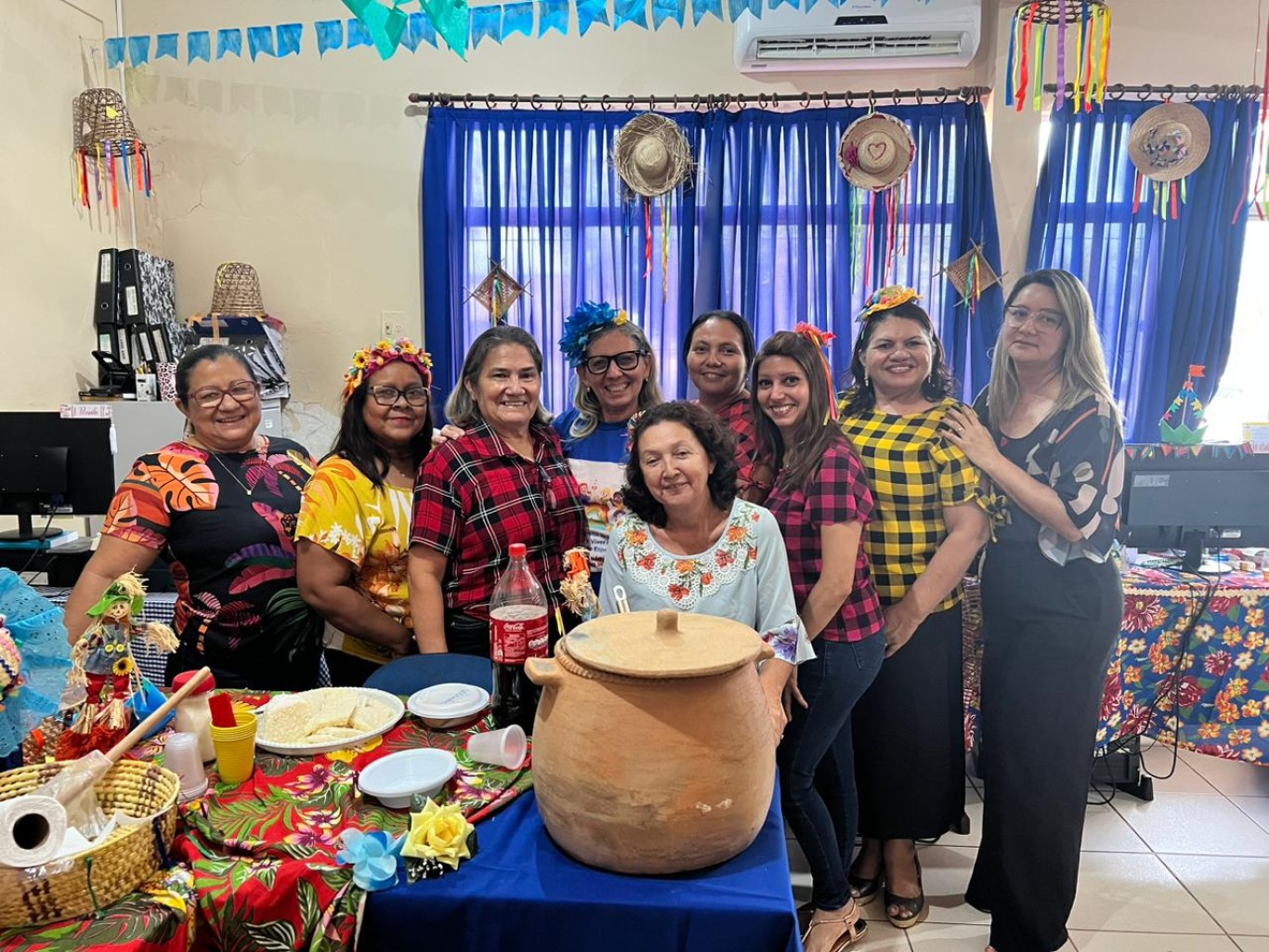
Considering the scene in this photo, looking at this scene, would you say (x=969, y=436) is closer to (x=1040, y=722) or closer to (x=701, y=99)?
(x=1040, y=722)

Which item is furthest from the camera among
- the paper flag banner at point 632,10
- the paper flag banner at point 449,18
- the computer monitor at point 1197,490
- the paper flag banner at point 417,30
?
the paper flag banner at point 417,30

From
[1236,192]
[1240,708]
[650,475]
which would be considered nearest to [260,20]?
[650,475]

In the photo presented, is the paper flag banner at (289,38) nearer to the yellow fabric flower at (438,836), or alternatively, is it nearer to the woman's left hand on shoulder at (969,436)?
the woman's left hand on shoulder at (969,436)

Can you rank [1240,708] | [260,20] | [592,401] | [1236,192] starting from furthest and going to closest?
[260,20] < [1236,192] < [1240,708] < [592,401]

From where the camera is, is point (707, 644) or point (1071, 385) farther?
point (1071, 385)

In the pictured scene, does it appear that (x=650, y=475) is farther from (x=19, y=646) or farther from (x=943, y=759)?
(x=943, y=759)

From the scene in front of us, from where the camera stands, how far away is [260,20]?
4.12 meters

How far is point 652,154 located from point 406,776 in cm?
343

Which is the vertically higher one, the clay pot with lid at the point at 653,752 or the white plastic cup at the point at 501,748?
the clay pot with lid at the point at 653,752

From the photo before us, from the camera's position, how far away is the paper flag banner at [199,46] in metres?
3.79

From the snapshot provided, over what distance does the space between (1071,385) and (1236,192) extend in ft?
9.67

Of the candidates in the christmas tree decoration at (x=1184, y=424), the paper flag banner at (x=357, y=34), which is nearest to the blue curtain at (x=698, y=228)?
the paper flag banner at (x=357, y=34)

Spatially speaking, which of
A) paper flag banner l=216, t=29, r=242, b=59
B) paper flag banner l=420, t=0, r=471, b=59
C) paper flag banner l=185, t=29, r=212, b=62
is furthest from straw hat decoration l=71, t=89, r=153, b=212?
paper flag banner l=420, t=0, r=471, b=59

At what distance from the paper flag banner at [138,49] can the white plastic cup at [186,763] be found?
3.85 metres
